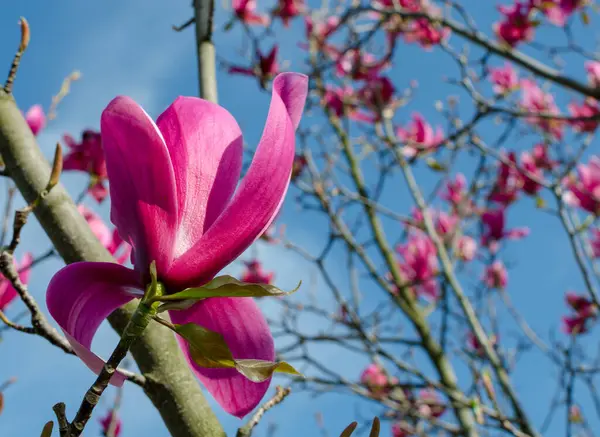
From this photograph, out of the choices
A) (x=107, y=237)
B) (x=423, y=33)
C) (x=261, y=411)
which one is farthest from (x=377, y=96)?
(x=261, y=411)

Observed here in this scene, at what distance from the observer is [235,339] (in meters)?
0.54

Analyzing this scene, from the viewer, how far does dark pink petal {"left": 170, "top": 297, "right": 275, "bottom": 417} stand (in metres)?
0.54

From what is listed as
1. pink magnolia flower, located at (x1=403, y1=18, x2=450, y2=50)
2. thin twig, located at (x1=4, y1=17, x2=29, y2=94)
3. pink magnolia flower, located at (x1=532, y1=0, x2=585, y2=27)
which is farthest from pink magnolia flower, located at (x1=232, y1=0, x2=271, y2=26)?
thin twig, located at (x1=4, y1=17, x2=29, y2=94)

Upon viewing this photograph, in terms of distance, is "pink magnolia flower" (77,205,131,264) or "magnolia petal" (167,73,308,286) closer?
"magnolia petal" (167,73,308,286)

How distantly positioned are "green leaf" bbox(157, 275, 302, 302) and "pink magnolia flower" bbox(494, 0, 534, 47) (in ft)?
9.23

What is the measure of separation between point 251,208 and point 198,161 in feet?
0.26

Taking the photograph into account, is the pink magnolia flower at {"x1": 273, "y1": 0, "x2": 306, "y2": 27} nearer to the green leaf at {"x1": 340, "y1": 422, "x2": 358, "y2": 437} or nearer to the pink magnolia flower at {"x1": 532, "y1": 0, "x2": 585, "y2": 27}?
the pink magnolia flower at {"x1": 532, "y1": 0, "x2": 585, "y2": 27}

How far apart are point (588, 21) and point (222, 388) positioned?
247cm

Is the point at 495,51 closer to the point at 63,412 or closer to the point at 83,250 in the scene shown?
the point at 83,250

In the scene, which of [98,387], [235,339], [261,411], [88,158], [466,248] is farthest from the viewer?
[466,248]

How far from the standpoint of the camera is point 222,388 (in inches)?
21.7

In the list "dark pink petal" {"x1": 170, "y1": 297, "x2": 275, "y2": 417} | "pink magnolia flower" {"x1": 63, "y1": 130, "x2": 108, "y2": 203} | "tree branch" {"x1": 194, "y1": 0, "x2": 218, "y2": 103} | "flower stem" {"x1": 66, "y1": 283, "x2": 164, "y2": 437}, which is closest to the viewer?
"flower stem" {"x1": 66, "y1": 283, "x2": 164, "y2": 437}

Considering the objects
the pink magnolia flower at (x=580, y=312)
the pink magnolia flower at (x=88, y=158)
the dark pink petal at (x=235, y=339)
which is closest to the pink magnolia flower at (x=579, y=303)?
the pink magnolia flower at (x=580, y=312)

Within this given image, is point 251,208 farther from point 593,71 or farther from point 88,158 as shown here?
point 593,71
